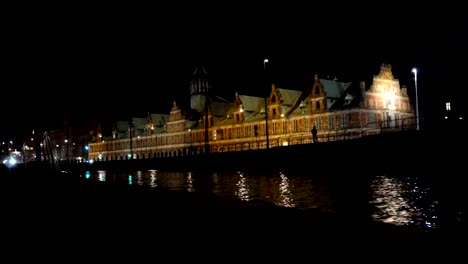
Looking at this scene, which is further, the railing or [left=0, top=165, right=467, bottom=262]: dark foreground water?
the railing

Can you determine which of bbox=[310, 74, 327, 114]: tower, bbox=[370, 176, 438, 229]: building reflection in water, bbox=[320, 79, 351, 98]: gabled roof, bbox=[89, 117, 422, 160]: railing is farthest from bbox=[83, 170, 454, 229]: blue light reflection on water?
bbox=[320, 79, 351, 98]: gabled roof

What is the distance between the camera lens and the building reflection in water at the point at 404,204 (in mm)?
16047

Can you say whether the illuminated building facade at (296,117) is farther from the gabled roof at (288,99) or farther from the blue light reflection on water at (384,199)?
the blue light reflection on water at (384,199)

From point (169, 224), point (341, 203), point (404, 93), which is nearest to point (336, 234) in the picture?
point (169, 224)

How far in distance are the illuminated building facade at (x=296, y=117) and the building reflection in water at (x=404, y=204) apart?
109 ft

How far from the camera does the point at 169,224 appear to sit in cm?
1169

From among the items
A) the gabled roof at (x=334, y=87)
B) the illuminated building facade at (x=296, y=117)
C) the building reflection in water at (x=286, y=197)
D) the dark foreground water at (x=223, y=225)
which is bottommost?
the building reflection in water at (x=286, y=197)

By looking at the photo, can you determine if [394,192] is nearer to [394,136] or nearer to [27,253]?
[27,253]

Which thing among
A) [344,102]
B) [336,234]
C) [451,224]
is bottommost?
[451,224]

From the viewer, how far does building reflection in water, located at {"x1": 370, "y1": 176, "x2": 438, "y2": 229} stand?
16.0 m

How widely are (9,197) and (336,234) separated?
70.1 feet

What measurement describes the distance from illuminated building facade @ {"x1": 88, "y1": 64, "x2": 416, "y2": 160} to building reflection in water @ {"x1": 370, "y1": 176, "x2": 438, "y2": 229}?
33.2m

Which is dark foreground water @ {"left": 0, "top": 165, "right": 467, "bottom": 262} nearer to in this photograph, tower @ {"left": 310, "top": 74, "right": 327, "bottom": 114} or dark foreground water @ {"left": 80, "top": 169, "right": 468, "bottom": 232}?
dark foreground water @ {"left": 80, "top": 169, "right": 468, "bottom": 232}

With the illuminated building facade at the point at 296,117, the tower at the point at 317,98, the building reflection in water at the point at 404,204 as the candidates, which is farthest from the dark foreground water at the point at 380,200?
the tower at the point at 317,98
